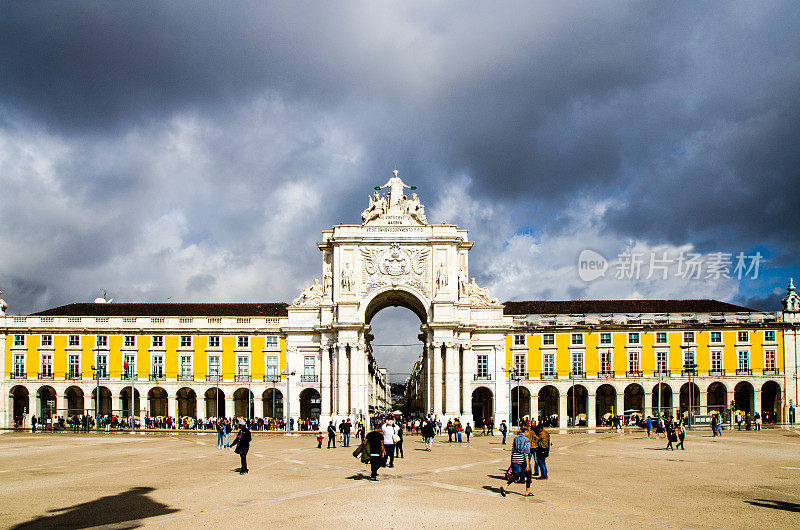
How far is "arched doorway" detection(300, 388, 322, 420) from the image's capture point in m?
80.2

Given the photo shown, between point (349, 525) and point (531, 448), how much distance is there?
802 cm

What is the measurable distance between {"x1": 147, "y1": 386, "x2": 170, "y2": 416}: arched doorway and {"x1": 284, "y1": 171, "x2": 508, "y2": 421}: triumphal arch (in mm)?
14404

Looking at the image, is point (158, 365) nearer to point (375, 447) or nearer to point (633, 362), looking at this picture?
point (633, 362)

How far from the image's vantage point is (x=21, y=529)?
52.7 ft

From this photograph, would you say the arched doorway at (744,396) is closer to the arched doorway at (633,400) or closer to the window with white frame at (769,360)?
the window with white frame at (769,360)

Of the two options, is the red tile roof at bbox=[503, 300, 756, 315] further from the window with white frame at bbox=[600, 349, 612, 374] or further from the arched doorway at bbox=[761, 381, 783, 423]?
the arched doorway at bbox=[761, 381, 783, 423]

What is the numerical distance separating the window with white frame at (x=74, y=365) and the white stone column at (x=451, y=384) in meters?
37.3

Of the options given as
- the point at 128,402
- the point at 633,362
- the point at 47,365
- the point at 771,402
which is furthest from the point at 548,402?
the point at 47,365

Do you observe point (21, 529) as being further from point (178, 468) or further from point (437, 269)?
point (437, 269)

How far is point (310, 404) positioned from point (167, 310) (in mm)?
19054

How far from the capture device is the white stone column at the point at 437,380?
240 ft

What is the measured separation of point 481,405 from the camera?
3305 inches

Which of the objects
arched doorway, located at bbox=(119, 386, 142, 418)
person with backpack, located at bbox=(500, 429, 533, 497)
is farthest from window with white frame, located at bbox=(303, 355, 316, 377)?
person with backpack, located at bbox=(500, 429, 533, 497)

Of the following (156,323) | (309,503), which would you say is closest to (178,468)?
(309,503)
